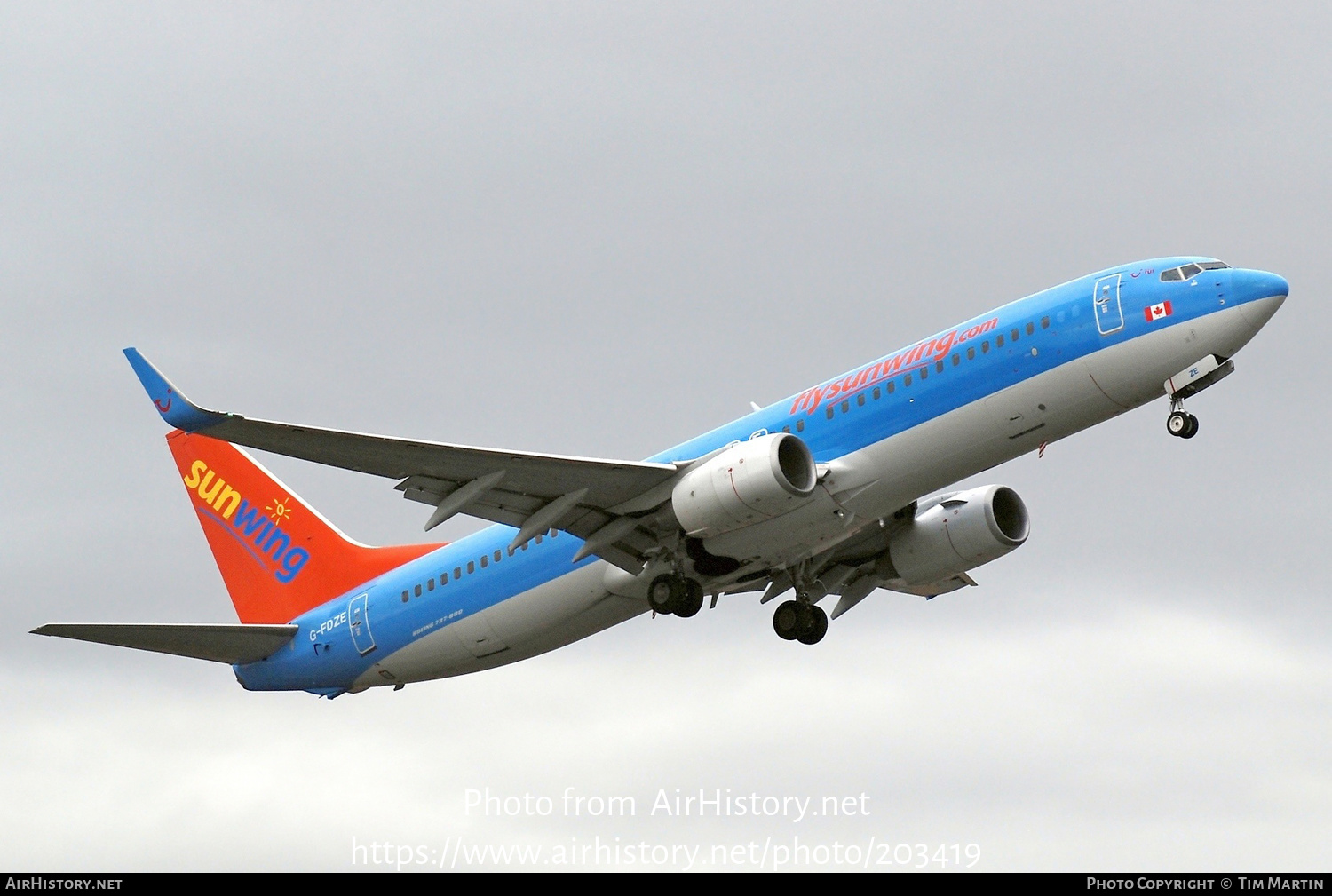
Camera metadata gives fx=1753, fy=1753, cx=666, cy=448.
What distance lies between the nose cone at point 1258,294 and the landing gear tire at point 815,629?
38.8 ft

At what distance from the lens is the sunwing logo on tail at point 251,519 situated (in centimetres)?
4316

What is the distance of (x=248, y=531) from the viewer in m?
44.4

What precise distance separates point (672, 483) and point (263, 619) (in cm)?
1385

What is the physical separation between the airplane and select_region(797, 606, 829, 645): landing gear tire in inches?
1.7

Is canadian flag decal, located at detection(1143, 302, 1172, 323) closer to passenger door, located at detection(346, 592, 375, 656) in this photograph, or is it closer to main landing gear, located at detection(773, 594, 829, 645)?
main landing gear, located at detection(773, 594, 829, 645)

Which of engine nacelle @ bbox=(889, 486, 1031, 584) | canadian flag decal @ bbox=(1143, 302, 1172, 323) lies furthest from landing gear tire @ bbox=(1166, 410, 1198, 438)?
engine nacelle @ bbox=(889, 486, 1031, 584)

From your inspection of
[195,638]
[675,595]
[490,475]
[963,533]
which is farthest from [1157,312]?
[195,638]

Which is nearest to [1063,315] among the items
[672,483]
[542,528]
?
[672,483]

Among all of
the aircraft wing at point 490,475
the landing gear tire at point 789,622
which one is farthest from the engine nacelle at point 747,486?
the landing gear tire at point 789,622

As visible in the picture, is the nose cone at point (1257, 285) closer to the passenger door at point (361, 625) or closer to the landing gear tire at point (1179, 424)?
the landing gear tire at point (1179, 424)

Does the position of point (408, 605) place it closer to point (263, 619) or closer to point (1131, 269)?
point (263, 619)

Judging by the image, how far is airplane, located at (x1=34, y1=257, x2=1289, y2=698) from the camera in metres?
31.7

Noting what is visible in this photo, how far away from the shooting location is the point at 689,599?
1374 inches
